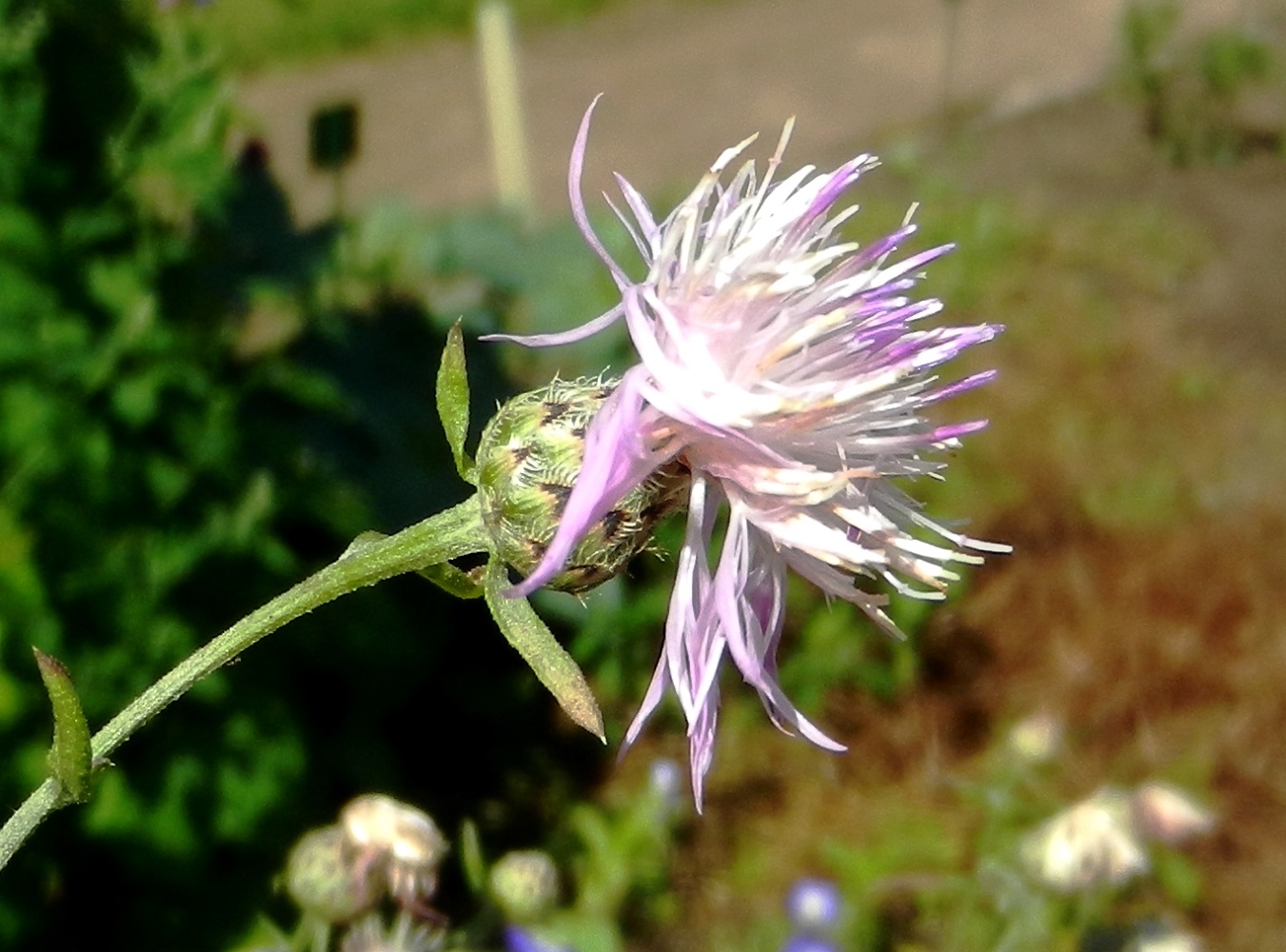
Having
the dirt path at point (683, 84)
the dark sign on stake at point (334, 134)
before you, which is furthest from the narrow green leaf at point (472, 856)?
the dirt path at point (683, 84)

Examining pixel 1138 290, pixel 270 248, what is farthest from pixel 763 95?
pixel 270 248

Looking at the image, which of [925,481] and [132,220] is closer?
[132,220]

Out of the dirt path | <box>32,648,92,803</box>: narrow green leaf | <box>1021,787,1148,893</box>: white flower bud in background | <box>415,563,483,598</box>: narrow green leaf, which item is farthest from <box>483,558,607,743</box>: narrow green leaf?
the dirt path

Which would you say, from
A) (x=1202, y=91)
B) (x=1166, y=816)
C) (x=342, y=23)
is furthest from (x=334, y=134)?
(x=1202, y=91)

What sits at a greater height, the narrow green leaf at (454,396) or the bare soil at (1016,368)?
the narrow green leaf at (454,396)

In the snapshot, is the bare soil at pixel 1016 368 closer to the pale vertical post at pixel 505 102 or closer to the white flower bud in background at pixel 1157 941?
the pale vertical post at pixel 505 102

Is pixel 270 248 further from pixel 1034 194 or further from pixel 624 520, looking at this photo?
pixel 1034 194
